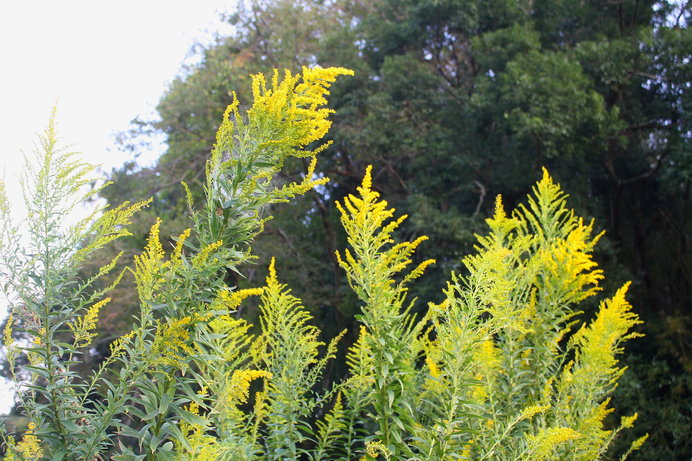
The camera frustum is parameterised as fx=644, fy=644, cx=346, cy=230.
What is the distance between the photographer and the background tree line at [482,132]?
28.0ft

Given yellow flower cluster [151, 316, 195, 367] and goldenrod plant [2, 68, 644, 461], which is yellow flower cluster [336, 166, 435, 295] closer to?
goldenrod plant [2, 68, 644, 461]

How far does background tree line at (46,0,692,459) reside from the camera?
853 cm

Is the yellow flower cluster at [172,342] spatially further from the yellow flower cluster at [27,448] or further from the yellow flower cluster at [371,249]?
the yellow flower cluster at [371,249]

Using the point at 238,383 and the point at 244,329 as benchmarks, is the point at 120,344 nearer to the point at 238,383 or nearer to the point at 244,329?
the point at 238,383

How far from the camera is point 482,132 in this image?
33.4 feet

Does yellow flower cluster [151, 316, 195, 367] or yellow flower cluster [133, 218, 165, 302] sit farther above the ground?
yellow flower cluster [133, 218, 165, 302]

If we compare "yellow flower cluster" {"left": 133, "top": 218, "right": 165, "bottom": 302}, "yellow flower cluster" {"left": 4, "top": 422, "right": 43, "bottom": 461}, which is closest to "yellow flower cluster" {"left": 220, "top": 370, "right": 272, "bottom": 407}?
"yellow flower cluster" {"left": 133, "top": 218, "right": 165, "bottom": 302}

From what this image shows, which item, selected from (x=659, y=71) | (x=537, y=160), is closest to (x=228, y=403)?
(x=537, y=160)

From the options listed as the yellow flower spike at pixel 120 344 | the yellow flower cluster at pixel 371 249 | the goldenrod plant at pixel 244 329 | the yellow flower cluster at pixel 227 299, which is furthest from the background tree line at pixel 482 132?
the yellow flower cluster at pixel 227 299

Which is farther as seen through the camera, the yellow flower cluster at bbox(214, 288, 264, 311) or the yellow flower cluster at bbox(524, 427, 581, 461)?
the yellow flower cluster at bbox(524, 427, 581, 461)

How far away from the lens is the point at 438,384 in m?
2.45

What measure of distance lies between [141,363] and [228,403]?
0.90 m

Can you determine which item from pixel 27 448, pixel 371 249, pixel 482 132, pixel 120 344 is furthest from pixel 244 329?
pixel 482 132

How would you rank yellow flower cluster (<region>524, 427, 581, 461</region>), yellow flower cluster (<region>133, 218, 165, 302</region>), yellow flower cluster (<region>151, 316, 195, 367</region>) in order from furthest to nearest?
yellow flower cluster (<region>524, 427, 581, 461</region>), yellow flower cluster (<region>133, 218, 165, 302</region>), yellow flower cluster (<region>151, 316, 195, 367</region>)
